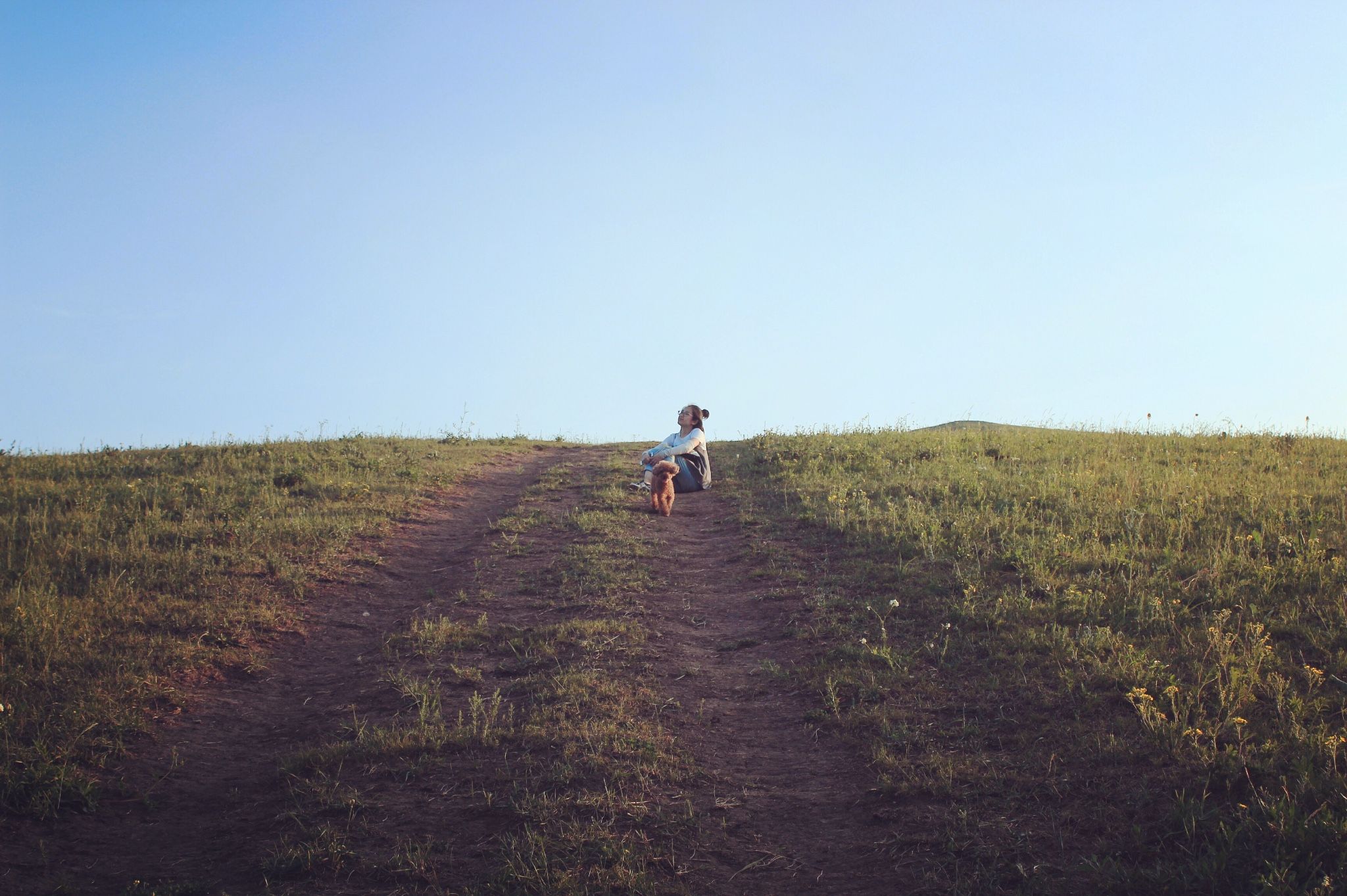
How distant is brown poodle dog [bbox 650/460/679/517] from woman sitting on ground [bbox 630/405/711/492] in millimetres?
513

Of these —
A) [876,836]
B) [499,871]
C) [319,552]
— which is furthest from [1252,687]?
[319,552]

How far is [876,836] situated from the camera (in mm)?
5305

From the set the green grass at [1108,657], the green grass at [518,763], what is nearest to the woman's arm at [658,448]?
the green grass at [1108,657]

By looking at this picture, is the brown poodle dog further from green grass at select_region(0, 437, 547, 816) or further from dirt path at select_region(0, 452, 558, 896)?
green grass at select_region(0, 437, 547, 816)

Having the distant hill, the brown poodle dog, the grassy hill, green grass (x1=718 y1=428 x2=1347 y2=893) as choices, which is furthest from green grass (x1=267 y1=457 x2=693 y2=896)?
the distant hill

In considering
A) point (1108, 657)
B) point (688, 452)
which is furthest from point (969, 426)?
point (1108, 657)

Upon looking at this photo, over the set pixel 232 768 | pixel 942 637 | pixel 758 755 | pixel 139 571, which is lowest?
pixel 232 768

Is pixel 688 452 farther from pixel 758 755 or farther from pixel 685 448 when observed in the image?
pixel 758 755

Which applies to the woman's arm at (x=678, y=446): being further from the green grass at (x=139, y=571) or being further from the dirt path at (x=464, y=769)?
the green grass at (x=139, y=571)

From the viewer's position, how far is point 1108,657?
23.2 feet

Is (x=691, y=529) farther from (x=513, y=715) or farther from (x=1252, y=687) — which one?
(x=1252, y=687)

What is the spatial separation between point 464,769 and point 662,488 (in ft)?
27.4

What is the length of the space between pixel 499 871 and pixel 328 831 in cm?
121

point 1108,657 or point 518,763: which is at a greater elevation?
point 1108,657
